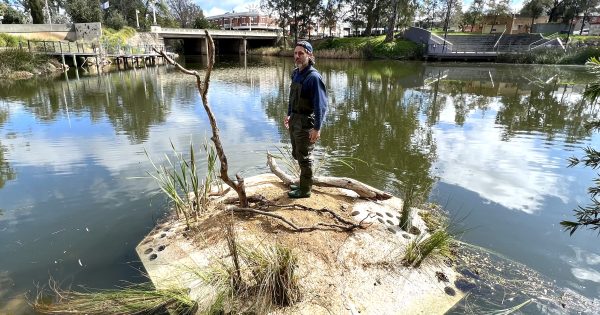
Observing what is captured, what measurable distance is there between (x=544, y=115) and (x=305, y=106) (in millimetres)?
11054

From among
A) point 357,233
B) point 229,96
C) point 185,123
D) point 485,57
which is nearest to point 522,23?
point 485,57

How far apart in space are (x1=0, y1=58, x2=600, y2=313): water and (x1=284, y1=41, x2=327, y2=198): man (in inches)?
72.6

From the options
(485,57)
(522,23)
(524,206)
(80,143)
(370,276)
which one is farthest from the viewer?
(522,23)

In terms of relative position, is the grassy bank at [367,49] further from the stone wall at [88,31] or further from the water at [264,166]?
the stone wall at [88,31]

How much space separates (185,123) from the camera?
10.4 metres

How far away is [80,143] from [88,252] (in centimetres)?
507

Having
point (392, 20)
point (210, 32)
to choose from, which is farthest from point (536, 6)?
point (210, 32)

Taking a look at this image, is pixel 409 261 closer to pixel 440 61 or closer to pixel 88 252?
pixel 88 252

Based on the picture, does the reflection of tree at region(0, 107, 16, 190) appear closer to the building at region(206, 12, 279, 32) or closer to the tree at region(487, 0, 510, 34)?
the tree at region(487, 0, 510, 34)

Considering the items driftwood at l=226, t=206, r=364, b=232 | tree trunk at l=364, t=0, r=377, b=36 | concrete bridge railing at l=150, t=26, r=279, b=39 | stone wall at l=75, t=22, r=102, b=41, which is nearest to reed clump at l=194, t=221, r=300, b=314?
driftwood at l=226, t=206, r=364, b=232

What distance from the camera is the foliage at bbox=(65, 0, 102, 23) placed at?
1534 inches

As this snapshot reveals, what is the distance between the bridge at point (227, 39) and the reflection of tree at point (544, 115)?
38.3 m

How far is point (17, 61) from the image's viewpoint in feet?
68.3

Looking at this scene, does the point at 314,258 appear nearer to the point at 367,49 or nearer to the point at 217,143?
the point at 217,143
